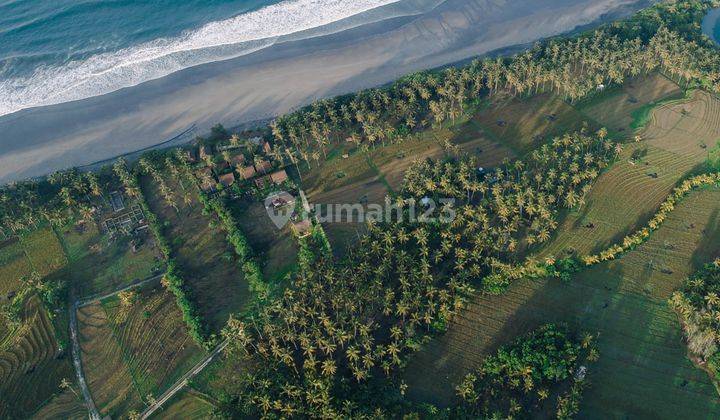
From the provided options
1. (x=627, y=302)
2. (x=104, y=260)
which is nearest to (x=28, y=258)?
(x=104, y=260)

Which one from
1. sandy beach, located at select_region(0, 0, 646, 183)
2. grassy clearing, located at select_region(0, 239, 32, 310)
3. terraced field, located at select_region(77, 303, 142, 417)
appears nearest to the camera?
terraced field, located at select_region(77, 303, 142, 417)

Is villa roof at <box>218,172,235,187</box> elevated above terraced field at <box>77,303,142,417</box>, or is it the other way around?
villa roof at <box>218,172,235,187</box>

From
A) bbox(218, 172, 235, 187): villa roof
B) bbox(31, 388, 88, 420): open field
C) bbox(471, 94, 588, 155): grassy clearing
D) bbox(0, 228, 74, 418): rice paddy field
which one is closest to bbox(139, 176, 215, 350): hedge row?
bbox(218, 172, 235, 187): villa roof

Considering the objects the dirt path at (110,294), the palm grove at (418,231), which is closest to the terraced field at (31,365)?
the dirt path at (110,294)

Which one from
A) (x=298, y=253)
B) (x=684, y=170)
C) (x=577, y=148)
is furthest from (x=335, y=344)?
(x=684, y=170)

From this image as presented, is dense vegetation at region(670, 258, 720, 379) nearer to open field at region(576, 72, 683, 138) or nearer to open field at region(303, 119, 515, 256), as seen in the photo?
open field at region(576, 72, 683, 138)
